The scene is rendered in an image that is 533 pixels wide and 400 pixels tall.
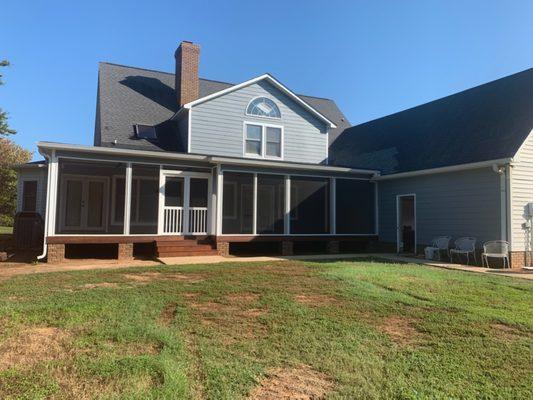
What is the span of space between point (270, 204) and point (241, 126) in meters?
3.16

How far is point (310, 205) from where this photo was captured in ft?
48.2

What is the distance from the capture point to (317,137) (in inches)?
673

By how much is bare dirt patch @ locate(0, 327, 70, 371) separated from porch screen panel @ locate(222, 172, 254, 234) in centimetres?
1099

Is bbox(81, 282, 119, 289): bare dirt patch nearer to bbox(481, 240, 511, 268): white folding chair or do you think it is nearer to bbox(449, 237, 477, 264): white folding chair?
bbox(449, 237, 477, 264): white folding chair

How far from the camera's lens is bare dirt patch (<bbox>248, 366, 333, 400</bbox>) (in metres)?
3.18

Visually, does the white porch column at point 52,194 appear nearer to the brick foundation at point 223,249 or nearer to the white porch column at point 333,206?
the brick foundation at point 223,249

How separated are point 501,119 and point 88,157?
40.3ft

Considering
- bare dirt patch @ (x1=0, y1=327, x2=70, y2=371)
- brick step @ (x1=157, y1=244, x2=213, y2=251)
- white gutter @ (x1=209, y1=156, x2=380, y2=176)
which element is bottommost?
bare dirt patch @ (x1=0, y1=327, x2=70, y2=371)

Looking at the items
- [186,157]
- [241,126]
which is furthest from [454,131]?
[186,157]

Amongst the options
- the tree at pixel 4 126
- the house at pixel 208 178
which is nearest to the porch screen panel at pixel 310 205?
the house at pixel 208 178

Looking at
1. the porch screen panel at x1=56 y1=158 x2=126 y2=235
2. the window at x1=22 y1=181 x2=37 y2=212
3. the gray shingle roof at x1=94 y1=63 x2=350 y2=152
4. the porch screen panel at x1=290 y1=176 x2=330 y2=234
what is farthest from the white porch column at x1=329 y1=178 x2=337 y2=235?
the window at x1=22 y1=181 x2=37 y2=212

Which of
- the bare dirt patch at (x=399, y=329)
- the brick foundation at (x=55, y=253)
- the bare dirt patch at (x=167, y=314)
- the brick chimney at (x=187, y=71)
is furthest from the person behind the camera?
the brick chimney at (x=187, y=71)

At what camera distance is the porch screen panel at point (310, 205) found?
14344mm

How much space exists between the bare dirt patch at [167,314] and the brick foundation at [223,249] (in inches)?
266
